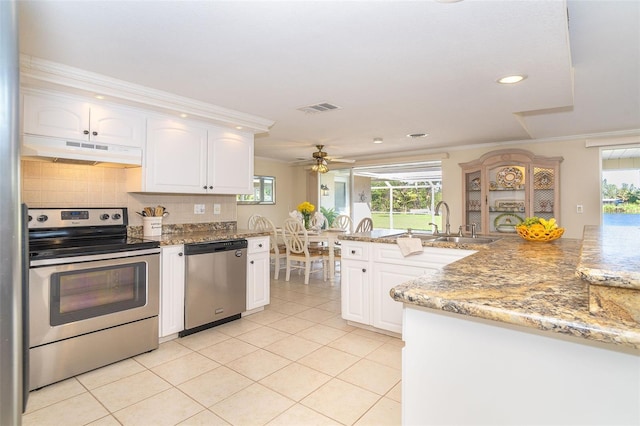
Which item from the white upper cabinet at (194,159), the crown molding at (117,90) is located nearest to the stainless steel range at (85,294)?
the white upper cabinet at (194,159)

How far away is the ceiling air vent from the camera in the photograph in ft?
10.6

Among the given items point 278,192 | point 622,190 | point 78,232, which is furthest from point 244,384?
point 622,190

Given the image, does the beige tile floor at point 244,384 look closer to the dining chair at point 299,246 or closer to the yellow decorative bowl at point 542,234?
the yellow decorative bowl at point 542,234

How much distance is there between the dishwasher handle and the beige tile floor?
0.76 m

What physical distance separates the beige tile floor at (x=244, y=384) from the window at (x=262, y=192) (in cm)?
357

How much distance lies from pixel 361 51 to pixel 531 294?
1.66 metres

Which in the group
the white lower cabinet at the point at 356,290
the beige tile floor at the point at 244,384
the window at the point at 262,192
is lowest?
the beige tile floor at the point at 244,384

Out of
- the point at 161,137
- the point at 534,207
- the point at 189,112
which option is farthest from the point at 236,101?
the point at 534,207

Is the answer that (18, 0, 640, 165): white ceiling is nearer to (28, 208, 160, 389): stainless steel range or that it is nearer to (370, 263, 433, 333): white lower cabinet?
(28, 208, 160, 389): stainless steel range

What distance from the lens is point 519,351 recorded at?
1017 mm

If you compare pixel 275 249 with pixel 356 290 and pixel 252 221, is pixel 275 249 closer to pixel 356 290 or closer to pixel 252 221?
pixel 252 221

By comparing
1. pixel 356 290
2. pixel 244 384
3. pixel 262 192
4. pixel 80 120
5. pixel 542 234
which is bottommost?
pixel 244 384

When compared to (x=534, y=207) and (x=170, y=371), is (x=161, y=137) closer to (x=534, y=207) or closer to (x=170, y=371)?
(x=170, y=371)

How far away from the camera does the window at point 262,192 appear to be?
6.60 m
